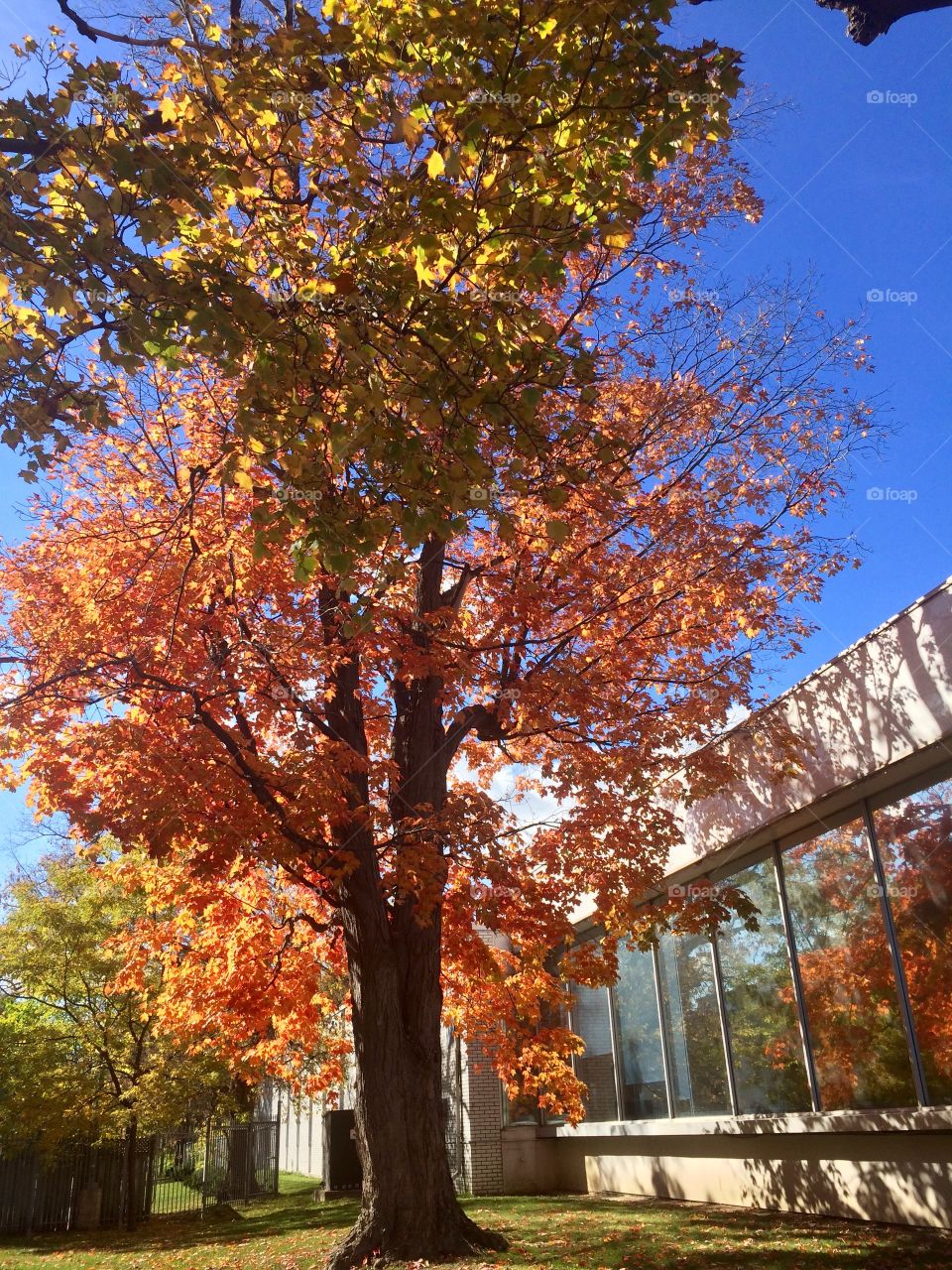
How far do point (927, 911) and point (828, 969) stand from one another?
67.7 inches

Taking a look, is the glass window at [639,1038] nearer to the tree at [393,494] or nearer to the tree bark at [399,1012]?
the tree at [393,494]

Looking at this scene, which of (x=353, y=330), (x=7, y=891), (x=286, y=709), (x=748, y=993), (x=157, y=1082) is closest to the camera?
(x=353, y=330)

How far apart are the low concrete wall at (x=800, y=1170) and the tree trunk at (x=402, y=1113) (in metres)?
3.55

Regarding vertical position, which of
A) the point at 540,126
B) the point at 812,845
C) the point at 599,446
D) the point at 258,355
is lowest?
the point at 812,845

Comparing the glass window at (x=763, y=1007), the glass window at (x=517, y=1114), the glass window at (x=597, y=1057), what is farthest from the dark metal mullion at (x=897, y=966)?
the glass window at (x=517, y=1114)

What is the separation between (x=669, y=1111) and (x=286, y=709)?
812 cm

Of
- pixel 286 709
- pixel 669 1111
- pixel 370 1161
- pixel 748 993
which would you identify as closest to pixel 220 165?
pixel 286 709

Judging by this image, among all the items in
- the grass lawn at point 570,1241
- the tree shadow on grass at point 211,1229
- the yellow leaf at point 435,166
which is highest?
the yellow leaf at point 435,166

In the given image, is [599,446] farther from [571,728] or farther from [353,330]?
[571,728]

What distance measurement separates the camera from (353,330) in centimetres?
488

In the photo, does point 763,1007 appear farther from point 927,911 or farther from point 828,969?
point 927,911

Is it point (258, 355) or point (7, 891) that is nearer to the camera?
point (258, 355)

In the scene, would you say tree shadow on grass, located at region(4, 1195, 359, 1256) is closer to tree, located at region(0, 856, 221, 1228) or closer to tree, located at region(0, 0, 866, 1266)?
tree, located at region(0, 856, 221, 1228)

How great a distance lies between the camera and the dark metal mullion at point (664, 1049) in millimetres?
13220
